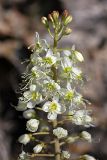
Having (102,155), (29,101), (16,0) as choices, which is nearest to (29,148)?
(102,155)

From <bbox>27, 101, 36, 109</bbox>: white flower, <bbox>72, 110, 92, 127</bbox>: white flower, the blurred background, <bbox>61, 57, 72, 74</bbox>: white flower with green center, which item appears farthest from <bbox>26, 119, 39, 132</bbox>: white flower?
the blurred background

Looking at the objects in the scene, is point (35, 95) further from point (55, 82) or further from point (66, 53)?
point (66, 53)

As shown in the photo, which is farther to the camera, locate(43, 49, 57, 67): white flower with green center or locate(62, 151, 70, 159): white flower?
locate(62, 151, 70, 159): white flower

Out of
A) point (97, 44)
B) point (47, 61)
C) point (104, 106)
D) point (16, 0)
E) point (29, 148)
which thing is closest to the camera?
point (47, 61)

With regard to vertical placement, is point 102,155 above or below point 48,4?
below

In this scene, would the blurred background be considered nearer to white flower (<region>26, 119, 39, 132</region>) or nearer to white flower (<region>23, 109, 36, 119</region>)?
white flower (<region>23, 109, 36, 119</region>)

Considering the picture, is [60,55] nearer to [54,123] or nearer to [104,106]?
[54,123]

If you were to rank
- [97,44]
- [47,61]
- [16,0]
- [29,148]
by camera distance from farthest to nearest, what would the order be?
[16,0]
[97,44]
[29,148]
[47,61]

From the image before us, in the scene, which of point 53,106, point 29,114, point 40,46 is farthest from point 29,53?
point 53,106

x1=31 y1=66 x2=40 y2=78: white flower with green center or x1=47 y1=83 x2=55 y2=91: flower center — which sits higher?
x1=31 y1=66 x2=40 y2=78: white flower with green center
